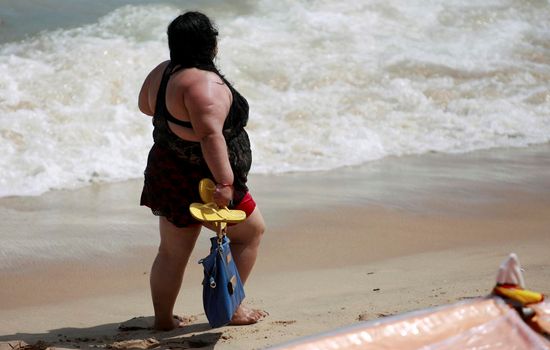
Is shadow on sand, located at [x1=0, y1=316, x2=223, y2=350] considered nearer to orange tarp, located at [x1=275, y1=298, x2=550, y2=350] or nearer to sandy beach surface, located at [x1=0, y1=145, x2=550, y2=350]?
sandy beach surface, located at [x1=0, y1=145, x2=550, y2=350]

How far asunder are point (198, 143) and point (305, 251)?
6.38 ft

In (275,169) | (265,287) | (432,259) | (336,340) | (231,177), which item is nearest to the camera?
(336,340)

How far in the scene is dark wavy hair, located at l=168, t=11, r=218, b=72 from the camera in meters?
3.76

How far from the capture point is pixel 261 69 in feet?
34.6

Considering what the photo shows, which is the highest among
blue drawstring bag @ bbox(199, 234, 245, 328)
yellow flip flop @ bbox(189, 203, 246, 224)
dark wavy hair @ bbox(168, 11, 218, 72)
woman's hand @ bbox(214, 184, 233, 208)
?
dark wavy hair @ bbox(168, 11, 218, 72)

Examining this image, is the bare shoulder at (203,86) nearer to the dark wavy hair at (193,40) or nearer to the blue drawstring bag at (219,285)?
the dark wavy hair at (193,40)

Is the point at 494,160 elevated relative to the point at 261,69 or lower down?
lower down

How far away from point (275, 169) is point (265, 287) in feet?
9.63

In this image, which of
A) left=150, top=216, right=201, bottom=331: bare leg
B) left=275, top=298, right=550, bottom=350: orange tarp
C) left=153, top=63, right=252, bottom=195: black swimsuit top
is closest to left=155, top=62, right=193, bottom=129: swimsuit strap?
left=153, top=63, right=252, bottom=195: black swimsuit top

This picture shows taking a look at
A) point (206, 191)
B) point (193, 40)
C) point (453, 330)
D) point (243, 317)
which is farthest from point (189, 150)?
point (453, 330)

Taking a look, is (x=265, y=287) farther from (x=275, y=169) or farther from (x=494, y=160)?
(x=494, y=160)

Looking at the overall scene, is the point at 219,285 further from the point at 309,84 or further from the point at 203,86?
the point at 309,84

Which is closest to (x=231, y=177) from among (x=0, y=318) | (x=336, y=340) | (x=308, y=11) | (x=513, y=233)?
(x=336, y=340)

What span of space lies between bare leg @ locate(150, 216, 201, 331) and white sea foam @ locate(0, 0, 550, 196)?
3.12m
